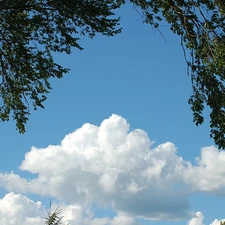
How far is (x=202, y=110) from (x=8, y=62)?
30.0ft

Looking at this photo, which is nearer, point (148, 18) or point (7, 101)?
point (148, 18)

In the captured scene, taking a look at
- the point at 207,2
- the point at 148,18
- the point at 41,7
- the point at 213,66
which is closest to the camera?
the point at 213,66

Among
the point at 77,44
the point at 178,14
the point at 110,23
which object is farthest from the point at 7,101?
the point at 178,14

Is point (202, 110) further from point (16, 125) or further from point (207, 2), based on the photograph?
point (16, 125)

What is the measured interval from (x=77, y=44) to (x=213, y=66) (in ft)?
25.3

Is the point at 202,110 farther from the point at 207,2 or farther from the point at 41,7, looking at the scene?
the point at 41,7

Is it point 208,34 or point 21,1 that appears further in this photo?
point 21,1

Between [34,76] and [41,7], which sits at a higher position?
[41,7]

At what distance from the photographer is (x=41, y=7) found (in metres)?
17.7

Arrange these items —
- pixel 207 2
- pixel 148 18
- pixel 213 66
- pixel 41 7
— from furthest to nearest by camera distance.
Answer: pixel 41 7 → pixel 148 18 → pixel 207 2 → pixel 213 66

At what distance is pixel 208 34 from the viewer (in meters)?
14.1

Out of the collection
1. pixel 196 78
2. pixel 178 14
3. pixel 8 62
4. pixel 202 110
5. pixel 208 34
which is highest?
pixel 8 62

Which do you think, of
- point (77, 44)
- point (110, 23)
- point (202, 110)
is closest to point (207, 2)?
point (202, 110)

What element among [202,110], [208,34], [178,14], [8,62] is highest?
[8,62]
